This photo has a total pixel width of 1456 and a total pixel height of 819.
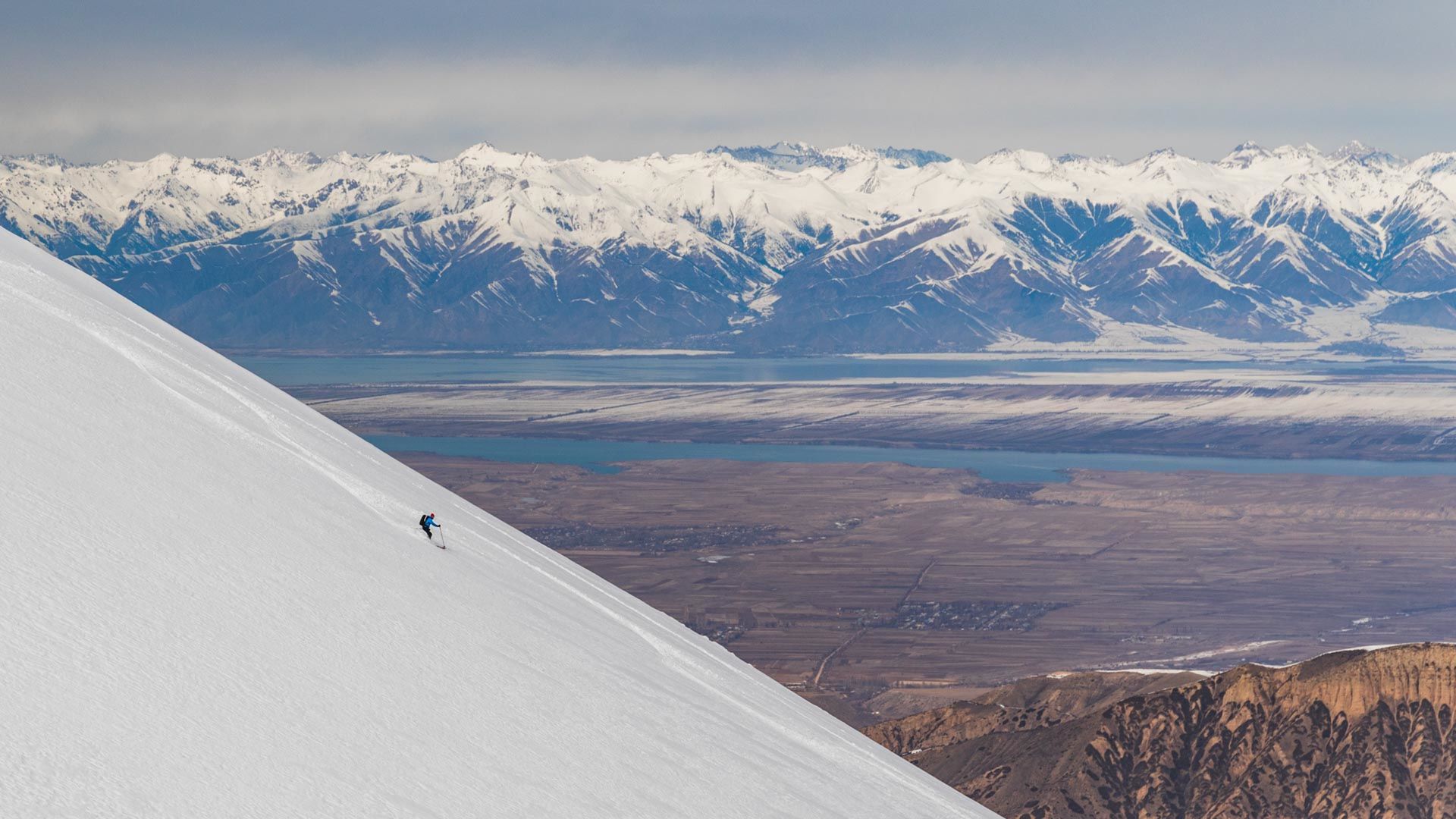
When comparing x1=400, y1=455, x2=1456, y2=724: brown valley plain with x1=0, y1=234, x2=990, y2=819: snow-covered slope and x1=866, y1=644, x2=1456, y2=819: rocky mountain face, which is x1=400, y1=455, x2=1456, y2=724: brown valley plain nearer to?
x1=866, y1=644, x2=1456, y2=819: rocky mountain face

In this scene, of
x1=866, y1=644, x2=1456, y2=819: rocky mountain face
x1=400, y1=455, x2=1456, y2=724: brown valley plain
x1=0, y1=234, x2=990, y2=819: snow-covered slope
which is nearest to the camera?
x1=0, y1=234, x2=990, y2=819: snow-covered slope

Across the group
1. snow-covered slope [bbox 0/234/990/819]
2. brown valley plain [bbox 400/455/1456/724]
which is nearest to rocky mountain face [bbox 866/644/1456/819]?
brown valley plain [bbox 400/455/1456/724]

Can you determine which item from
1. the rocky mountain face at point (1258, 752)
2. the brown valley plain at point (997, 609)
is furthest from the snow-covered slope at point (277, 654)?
the brown valley plain at point (997, 609)

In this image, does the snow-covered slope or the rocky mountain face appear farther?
the rocky mountain face

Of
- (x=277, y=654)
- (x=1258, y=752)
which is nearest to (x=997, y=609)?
(x=1258, y=752)

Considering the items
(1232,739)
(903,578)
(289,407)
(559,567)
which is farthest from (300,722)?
(903,578)

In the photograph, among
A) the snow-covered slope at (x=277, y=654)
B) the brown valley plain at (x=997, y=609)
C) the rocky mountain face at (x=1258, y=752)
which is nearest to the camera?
the snow-covered slope at (x=277, y=654)

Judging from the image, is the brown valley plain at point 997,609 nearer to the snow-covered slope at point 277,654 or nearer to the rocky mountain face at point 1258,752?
the rocky mountain face at point 1258,752
